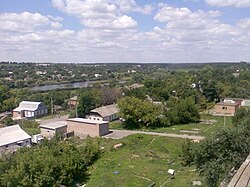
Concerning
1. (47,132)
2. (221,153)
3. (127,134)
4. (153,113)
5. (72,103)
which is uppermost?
(221,153)

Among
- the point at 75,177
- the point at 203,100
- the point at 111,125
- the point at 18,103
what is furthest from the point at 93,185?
the point at 18,103

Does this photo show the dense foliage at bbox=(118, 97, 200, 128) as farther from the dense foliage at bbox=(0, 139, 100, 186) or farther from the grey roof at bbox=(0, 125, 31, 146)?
the dense foliage at bbox=(0, 139, 100, 186)

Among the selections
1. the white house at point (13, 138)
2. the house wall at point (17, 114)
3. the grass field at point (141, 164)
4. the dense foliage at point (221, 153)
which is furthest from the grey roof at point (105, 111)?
the dense foliage at point (221, 153)

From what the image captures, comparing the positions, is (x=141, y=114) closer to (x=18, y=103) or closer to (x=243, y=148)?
(x=243, y=148)

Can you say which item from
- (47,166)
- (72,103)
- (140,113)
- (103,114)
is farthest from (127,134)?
(72,103)

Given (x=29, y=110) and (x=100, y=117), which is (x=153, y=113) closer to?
(x=100, y=117)

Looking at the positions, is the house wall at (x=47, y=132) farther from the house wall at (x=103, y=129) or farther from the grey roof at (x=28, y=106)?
the grey roof at (x=28, y=106)
